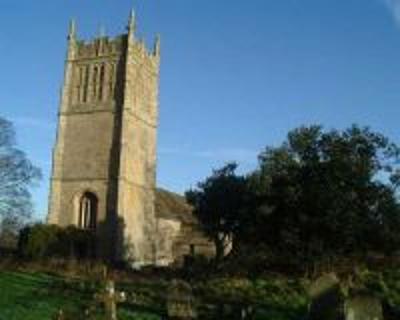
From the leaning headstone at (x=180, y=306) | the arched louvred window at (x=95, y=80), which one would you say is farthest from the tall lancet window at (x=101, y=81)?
the leaning headstone at (x=180, y=306)

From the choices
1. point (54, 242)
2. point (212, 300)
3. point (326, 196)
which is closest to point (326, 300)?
point (212, 300)

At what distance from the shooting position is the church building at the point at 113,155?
50188 millimetres

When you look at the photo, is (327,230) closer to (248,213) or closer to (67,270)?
(248,213)

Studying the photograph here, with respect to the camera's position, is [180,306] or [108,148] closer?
[180,306]

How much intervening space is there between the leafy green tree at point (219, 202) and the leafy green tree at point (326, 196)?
415 inches

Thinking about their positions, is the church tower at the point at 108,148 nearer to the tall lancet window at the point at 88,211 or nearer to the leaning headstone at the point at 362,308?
the tall lancet window at the point at 88,211

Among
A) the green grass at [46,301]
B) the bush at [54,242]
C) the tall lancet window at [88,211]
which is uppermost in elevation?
the tall lancet window at [88,211]

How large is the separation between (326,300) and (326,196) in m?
14.7

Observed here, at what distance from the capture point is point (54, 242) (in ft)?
154

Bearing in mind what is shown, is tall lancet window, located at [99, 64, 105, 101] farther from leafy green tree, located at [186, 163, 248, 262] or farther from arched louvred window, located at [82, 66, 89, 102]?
leafy green tree, located at [186, 163, 248, 262]

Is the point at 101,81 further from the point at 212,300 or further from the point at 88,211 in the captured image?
the point at 212,300

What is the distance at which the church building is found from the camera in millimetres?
50188

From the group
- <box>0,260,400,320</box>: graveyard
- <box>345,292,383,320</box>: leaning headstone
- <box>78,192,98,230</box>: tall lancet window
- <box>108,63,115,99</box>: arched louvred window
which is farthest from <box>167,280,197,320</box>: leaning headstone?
<box>108,63,115,99</box>: arched louvred window

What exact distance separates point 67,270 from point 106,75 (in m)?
26.1
